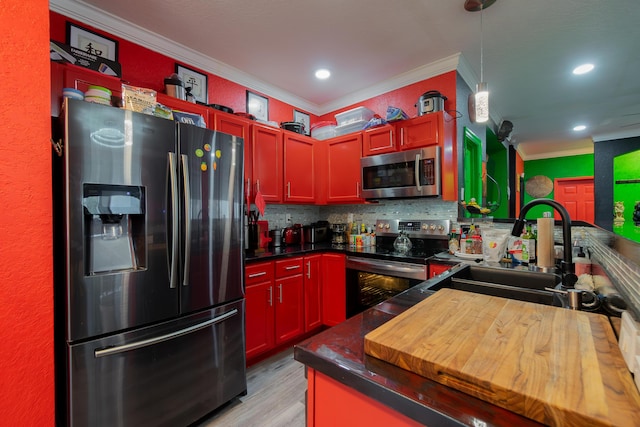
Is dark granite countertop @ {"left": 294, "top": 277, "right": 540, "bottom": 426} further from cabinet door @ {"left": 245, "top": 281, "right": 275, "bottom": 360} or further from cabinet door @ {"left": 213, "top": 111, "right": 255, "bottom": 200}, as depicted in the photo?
cabinet door @ {"left": 213, "top": 111, "right": 255, "bottom": 200}

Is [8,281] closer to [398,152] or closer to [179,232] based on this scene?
[179,232]

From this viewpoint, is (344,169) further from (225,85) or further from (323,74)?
(225,85)

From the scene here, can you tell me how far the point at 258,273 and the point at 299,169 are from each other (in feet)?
4.21

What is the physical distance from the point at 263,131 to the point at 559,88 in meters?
3.44

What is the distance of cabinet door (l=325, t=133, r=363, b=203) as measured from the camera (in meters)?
2.92

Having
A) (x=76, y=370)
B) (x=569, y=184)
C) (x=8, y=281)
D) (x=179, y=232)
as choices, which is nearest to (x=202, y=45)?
(x=179, y=232)

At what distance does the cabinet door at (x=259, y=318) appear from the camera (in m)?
2.13

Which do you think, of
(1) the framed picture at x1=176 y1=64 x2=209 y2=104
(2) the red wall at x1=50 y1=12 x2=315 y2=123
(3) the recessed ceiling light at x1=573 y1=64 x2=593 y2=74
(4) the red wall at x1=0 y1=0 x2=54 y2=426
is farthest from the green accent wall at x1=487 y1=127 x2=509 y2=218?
(4) the red wall at x1=0 y1=0 x2=54 y2=426

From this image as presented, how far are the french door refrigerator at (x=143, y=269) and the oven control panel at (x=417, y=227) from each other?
1.78 meters

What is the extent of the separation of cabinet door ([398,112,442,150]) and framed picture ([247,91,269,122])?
4.70 ft

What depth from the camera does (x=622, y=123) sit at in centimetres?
431

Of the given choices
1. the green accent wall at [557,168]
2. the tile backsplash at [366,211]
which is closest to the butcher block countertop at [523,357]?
the tile backsplash at [366,211]

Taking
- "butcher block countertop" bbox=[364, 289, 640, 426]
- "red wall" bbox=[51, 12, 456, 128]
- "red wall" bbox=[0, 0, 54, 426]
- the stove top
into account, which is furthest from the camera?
the stove top

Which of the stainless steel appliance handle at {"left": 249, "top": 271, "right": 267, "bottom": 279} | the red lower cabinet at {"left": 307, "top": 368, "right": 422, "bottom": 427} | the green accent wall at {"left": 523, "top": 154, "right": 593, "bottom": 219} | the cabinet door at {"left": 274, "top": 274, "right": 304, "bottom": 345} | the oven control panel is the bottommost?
the cabinet door at {"left": 274, "top": 274, "right": 304, "bottom": 345}
